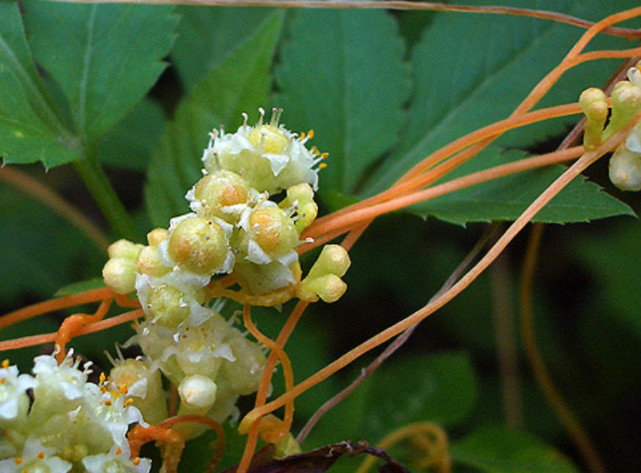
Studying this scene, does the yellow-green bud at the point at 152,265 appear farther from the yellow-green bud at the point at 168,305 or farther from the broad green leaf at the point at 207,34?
the broad green leaf at the point at 207,34

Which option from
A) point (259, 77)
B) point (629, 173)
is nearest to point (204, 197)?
point (259, 77)


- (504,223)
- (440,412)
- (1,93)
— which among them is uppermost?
(1,93)

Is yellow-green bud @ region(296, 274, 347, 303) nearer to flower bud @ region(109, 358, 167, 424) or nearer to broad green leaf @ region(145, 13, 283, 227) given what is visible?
flower bud @ region(109, 358, 167, 424)

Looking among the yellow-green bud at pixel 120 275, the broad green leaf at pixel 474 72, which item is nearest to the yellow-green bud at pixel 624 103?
the broad green leaf at pixel 474 72

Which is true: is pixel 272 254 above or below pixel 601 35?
below

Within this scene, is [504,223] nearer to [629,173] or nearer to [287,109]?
[629,173]

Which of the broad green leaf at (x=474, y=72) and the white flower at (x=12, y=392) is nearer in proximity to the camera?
the white flower at (x=12, y=392)

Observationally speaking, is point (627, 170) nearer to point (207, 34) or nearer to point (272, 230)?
point (272, 230)
